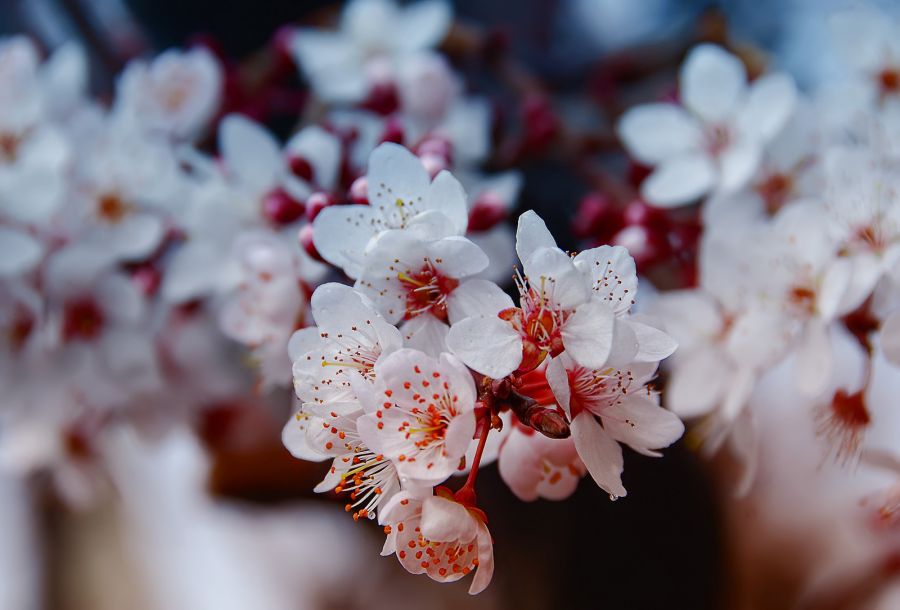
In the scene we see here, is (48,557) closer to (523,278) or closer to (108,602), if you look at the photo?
(108,602)

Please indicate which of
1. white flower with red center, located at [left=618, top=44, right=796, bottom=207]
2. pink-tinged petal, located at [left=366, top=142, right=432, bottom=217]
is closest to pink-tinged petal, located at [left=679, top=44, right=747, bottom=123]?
white flower with red center, located at [left=618, top=44, right=796, bottom=207]

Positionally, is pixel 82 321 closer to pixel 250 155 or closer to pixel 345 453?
pixel 250 155

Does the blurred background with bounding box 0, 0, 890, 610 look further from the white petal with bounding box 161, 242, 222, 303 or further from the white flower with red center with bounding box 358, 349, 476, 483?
the white flower with red center with bounding box 358, 349, 476, 483

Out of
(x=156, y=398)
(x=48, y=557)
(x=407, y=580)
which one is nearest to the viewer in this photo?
(x=156, y=398)

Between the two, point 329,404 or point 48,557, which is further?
point 48,557

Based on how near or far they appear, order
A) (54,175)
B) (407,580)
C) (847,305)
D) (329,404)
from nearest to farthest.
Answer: (329,404) → (847,305) → (54,175) → (407,580)

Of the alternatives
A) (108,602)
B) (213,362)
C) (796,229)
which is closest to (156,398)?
(213,362)
